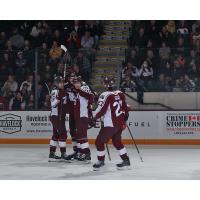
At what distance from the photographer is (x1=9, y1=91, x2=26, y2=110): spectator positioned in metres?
11.8

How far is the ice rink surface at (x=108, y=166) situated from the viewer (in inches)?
292

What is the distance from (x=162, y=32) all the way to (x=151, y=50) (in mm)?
1794

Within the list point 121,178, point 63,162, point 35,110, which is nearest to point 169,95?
point 35,110

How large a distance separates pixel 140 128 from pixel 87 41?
321 centimetres

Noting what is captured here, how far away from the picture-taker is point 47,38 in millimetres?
13734

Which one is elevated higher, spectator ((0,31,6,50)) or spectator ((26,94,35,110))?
spectator ((0,31,6,50))

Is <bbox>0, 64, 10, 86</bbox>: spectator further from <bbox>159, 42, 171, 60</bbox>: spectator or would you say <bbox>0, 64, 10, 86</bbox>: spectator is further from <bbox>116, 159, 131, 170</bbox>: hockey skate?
<bbox>116, 159, 131, 170</bbox>: hockey skate

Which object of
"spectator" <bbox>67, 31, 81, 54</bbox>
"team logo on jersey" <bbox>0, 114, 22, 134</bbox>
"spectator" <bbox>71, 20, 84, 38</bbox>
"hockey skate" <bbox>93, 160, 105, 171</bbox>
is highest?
"spectator" <bbox>71, 20, 84, 38</bbox>

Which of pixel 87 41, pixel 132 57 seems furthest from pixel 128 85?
pixel 87 41

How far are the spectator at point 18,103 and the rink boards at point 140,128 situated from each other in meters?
0.11

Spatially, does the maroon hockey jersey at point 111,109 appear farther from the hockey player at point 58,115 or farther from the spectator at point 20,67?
the spectator at point 20,67

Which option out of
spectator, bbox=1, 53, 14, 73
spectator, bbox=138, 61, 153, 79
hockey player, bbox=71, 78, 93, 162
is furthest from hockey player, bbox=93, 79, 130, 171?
spectator, bbox=1, 53, 14, 73

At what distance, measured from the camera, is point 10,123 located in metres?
11.7

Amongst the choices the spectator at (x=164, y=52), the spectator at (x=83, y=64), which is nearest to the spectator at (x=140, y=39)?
the spectator at (x=164, y=52)
